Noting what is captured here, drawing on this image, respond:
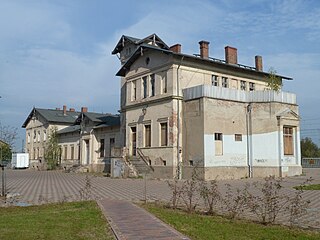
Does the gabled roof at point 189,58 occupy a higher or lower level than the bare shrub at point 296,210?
higher

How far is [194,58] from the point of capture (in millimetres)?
31141

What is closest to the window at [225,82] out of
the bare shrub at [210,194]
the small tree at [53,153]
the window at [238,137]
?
the window at [238,137]

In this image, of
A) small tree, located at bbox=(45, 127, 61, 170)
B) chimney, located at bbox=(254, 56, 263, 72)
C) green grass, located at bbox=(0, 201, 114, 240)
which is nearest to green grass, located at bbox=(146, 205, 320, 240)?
green grass, located at bbox=(0, 201, 114, 240)

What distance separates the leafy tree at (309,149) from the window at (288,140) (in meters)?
28.6

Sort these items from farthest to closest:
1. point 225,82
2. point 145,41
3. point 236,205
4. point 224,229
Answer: point 145,41 → point 225,82 → point 236,205 → point 224,229

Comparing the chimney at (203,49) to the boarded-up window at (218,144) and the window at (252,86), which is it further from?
the boarded-up window at (218,144)

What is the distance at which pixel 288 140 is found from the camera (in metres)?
30.7

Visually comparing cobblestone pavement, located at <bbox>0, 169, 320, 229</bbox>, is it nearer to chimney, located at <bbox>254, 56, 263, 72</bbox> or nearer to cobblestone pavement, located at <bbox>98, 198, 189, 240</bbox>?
cobblestone pavement, located at <bbox>98, 198, 189, 240</bbox>

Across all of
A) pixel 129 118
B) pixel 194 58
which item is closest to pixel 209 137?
pixel 194 58

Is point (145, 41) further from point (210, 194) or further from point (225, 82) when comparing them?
point (210, 194)

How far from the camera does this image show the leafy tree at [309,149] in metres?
57.0

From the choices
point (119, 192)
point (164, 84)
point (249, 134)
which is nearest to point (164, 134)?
point (164, 84)

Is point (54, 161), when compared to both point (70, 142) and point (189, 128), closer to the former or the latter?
point (70, 142)

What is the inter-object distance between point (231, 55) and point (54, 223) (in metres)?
29.0
